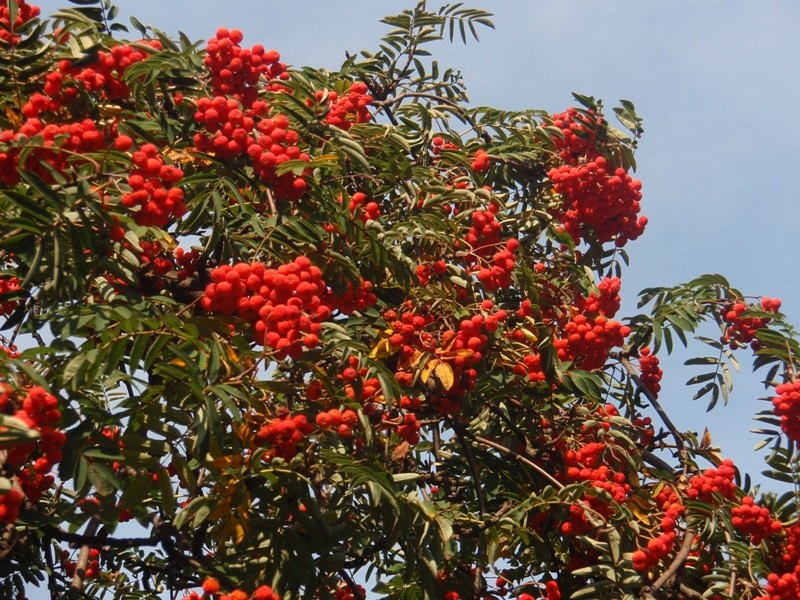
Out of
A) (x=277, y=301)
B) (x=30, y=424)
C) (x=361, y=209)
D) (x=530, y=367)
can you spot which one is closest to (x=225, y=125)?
(x=361, y=209)

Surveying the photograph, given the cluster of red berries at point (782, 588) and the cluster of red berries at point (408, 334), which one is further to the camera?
the cluster of red berries at point (782, 588)

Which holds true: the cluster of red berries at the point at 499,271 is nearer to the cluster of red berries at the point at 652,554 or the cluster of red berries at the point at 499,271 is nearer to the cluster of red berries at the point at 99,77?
the cluster of red berries at the point at 652,554

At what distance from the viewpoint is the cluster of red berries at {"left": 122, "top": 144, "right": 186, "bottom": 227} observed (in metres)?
4.22

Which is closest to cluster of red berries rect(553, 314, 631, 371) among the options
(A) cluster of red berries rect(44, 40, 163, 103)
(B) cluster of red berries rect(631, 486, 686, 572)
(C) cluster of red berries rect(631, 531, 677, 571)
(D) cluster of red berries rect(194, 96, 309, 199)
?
(B) cluster of red berries rect(631, 486, 686, 572)

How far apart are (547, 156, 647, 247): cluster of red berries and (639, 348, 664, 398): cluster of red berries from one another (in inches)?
30.5

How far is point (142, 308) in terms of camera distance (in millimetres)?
4277

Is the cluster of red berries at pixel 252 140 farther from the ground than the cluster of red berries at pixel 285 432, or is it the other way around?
the cluster of red berries at pixel 252 140

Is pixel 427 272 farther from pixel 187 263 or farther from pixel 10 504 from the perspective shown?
pixel 10 504

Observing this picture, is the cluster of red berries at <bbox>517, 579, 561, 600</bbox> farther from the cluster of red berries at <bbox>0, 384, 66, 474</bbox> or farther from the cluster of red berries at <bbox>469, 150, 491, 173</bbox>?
the cluster of red berries at <bbox>0, 384, 66, 474</bbox>

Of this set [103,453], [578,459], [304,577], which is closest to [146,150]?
[103,453]

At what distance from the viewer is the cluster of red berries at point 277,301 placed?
4.11m

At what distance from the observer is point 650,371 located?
717cm

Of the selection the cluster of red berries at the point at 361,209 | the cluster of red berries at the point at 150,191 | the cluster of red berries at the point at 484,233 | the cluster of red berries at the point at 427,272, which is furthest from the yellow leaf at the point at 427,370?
the cluster of red berries at the point at 150,191

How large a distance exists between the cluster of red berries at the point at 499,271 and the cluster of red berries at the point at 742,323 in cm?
208
